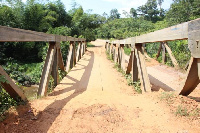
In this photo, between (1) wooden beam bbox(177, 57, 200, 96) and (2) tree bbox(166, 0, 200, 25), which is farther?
(2) tree bbox(166, 0, 200, 25)

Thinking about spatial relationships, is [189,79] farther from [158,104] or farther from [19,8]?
[19,8]

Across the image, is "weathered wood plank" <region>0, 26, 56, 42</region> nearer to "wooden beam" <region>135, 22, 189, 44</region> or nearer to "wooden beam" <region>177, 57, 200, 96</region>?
"wooden beam" <region>135, 22, 189, 44</region>

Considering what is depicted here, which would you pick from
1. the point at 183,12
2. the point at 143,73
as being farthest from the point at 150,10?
the point at 143,73

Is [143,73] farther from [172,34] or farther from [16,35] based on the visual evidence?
[16,35]

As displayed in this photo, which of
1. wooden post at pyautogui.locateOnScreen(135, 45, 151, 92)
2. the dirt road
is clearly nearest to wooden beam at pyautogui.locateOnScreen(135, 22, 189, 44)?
wooden post at pyautogui.locateOnScreen(135, 45, 151, 92)

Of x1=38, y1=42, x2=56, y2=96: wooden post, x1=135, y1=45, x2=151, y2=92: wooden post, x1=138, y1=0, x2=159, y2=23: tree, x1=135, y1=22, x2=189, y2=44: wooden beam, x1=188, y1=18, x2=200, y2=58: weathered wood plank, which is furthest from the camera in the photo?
x1=138, y1=0, x2=159, y2=23: tree

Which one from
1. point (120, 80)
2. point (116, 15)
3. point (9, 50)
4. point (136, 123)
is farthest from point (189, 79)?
point (116, 15)

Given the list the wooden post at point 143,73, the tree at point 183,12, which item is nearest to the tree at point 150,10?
the tree at point 183,12

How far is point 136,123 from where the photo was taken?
8.27 ft

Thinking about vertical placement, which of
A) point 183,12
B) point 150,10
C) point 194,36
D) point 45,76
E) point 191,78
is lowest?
point 45,76

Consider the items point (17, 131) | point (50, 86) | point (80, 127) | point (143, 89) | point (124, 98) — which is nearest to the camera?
point (17, 131)

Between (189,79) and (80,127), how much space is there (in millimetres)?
1630

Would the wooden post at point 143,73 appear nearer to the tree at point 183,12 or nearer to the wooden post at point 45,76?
the wooden post at point 45,76

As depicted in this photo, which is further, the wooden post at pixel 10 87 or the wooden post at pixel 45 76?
the wooden post at pixel 45 76
